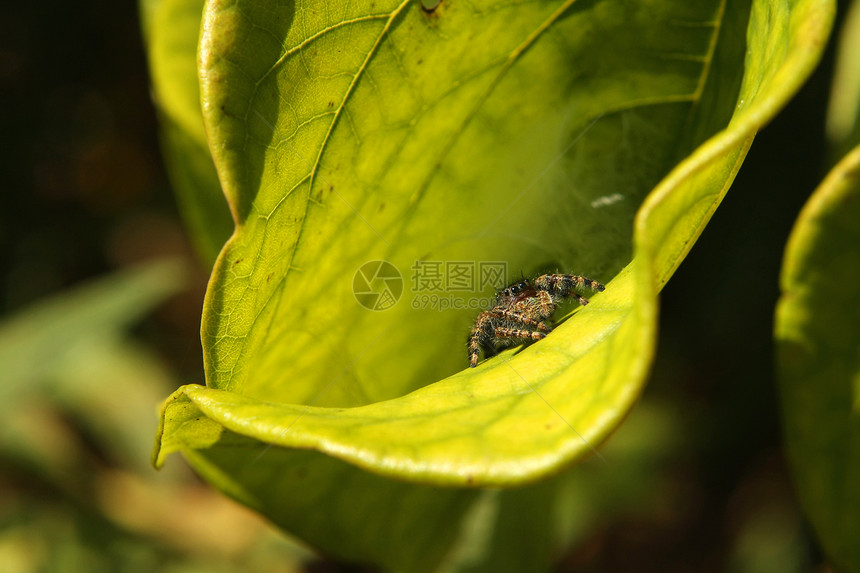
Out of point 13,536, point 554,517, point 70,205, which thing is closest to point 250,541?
point 13,536

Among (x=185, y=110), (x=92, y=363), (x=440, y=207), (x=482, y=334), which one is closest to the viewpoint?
(x=440, y=207)

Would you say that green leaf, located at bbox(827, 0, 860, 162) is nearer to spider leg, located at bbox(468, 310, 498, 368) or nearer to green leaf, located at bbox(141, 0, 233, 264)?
spider leg, located at bbox(468, 310, 498, 368)

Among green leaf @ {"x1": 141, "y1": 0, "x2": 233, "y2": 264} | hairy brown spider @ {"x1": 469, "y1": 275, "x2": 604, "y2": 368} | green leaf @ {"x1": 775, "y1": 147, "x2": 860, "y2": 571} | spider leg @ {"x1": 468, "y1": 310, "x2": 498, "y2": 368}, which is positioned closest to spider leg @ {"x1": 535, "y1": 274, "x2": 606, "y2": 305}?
hairy brown spider @ {"x1": 469, "y1": 275, "x2": 604, "y2": 368}

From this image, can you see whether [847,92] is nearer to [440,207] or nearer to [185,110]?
[440,207]

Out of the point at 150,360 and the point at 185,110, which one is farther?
the point at 150,360

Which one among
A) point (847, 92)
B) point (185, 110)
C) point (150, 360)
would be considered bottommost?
point (150, 360)

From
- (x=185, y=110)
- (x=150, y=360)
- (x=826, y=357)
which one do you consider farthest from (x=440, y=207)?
(x=150, y=360)

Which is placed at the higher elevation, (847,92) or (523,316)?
(847,92)

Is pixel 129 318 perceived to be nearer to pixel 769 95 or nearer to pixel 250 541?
pixel 250 541
